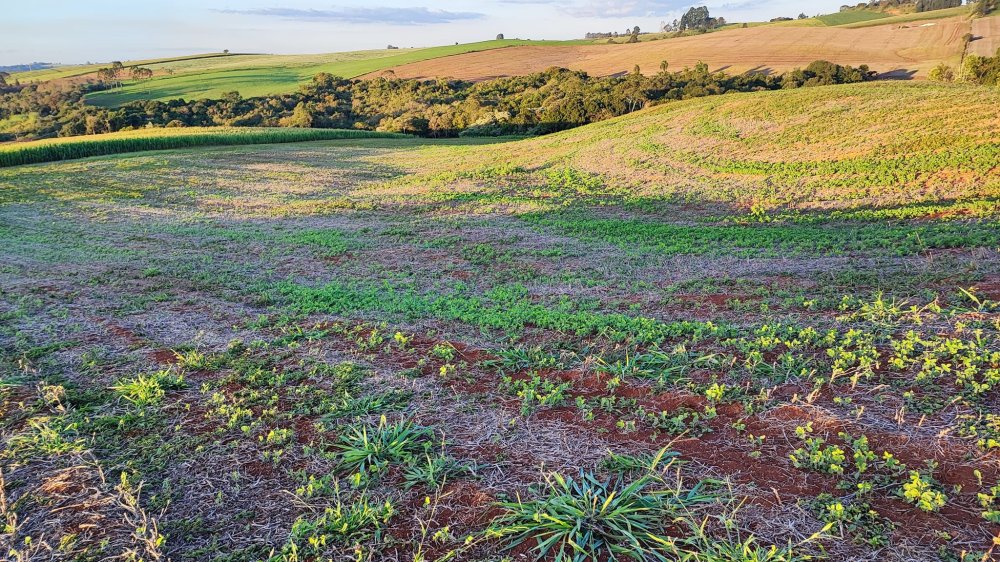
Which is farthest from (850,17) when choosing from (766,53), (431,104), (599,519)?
(599,519)

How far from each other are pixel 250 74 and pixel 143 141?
58755 mm

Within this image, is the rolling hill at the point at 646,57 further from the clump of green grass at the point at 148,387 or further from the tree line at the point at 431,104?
the clump of green grass at the point at 148,387

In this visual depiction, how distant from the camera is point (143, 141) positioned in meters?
35.1

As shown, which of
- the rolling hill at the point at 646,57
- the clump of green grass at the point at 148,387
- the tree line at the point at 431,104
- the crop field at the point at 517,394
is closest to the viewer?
the crop field at the point at 517,394

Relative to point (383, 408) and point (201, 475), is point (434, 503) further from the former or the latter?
point (201, 475)

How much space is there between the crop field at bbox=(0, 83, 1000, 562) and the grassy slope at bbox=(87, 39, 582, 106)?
229 ft

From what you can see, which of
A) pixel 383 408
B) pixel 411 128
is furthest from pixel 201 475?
pixel 411 128

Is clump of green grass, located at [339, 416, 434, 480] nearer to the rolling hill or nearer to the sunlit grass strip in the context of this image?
the sunlit grass strip

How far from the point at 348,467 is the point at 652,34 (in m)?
107

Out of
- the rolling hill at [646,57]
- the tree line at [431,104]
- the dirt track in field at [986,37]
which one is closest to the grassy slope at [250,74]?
the rolling hill at [646,57]

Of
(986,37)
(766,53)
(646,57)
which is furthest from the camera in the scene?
(646,57)

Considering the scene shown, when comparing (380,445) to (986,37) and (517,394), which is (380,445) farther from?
(986,37)

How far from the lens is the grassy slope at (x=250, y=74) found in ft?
228

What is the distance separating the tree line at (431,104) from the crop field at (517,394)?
32840mm
